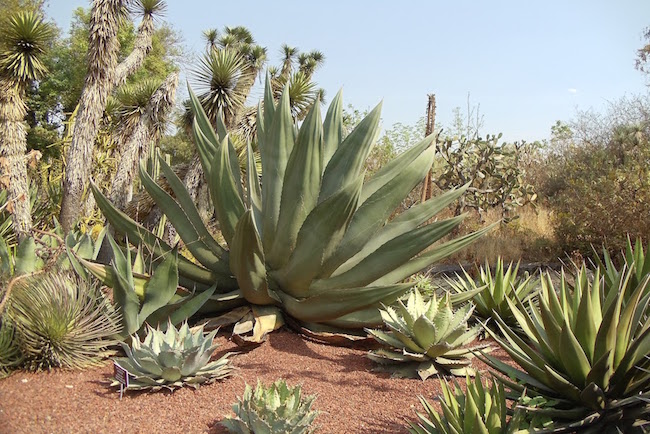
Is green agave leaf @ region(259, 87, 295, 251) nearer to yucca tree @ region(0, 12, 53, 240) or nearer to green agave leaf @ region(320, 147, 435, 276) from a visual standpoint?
green agave leaf @ region(320, 147, 435, 276)

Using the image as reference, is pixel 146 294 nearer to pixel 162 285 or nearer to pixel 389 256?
pixel 162 285

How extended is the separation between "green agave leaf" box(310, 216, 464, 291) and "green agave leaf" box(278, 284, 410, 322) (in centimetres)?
16

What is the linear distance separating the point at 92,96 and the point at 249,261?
11461 millimetres

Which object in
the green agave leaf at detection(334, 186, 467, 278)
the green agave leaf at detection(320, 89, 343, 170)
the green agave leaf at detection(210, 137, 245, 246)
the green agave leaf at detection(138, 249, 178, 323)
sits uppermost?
the green agave leaf at detection(320, 89, 343, 170)

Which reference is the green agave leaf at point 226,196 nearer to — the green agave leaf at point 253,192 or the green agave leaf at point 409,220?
the green agave leaf at point 253,192

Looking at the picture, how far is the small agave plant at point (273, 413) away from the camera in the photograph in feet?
10.2

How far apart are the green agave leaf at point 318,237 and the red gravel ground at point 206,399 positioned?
2.09 feet

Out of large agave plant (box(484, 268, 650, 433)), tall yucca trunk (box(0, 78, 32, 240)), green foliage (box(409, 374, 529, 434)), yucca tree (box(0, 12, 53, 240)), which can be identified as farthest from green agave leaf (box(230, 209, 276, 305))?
yucca tree (box(0, 12, 53, 240))

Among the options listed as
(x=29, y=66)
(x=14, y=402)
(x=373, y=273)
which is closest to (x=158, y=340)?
(x=14, y=402)

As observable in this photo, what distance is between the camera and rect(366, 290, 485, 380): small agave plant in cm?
441

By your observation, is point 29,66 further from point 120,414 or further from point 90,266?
point 120,414

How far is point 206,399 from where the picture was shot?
3.91 meters

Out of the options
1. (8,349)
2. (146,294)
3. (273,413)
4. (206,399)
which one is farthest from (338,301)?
(8,349)

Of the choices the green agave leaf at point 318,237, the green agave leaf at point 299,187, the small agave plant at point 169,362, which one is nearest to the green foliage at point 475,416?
the small agave plant at point 169,362
